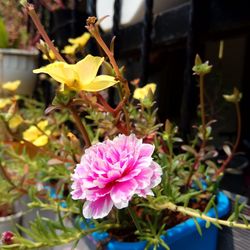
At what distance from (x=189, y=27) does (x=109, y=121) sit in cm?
33

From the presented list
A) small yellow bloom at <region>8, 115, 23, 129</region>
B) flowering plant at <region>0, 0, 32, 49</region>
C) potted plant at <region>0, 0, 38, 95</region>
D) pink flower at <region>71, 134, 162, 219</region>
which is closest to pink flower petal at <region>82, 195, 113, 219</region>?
pink flower at <region>71, 134, 162, 219</region>

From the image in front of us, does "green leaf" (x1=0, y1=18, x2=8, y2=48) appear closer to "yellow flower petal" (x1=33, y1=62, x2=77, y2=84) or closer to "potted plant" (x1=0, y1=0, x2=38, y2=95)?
"potted plant" (x1=0, y1=0, x2=38, y2=95)

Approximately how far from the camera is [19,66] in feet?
5.78

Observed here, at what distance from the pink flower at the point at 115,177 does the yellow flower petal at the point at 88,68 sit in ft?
0.29

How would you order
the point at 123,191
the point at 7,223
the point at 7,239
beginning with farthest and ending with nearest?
the point at 7,223
the point at 7,239
the point at 123,191

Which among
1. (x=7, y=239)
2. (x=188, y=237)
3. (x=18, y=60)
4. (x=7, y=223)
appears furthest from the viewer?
(x=18, y=60)

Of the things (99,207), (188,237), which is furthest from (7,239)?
(188,237)

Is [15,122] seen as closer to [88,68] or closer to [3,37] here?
[88,68]

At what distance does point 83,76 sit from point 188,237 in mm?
339

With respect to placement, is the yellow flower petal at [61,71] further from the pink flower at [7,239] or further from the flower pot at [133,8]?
the flower pot at [133,8]

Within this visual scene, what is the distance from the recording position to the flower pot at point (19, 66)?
5.68 ft

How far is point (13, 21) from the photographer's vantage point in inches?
81.5

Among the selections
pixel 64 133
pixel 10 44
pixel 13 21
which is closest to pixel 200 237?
pixel 64 133

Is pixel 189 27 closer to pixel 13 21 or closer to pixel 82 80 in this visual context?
pixel 82 80
